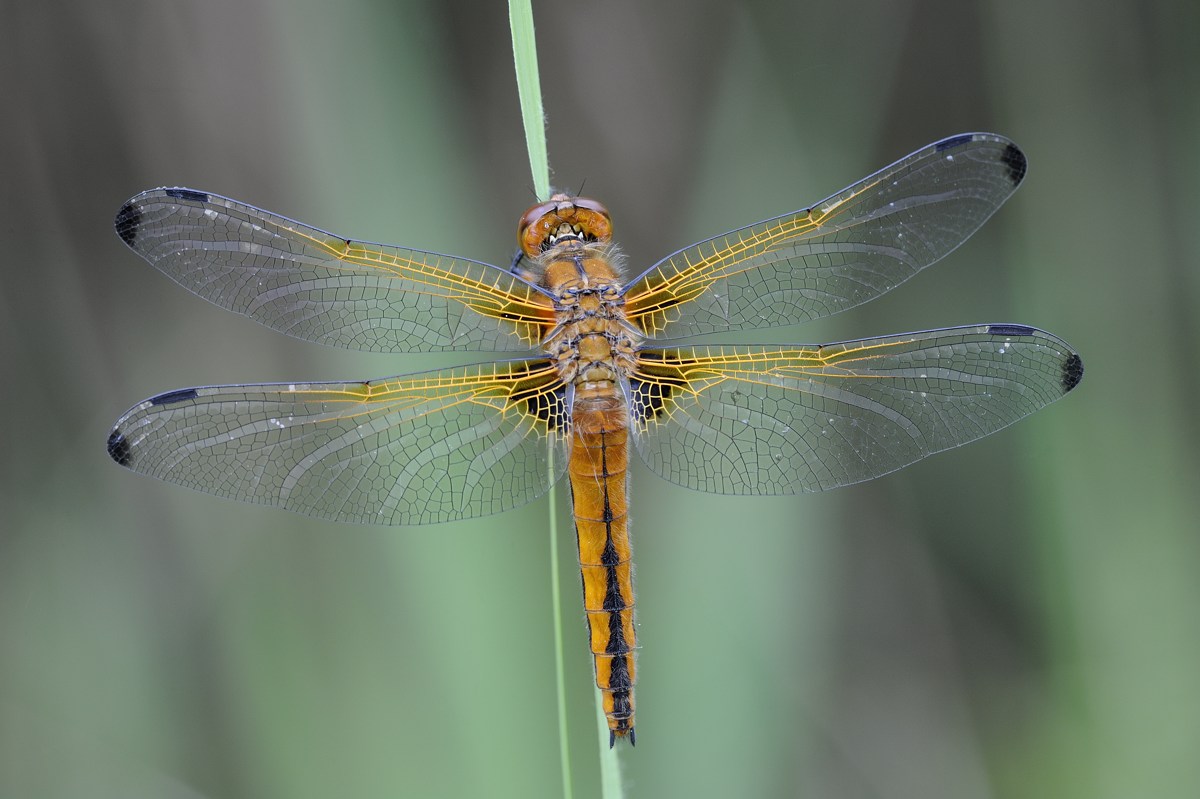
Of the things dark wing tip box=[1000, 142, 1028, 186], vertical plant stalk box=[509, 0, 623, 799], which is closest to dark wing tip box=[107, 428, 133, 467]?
vertical plant stalk box=[509, 0, 623, 799]

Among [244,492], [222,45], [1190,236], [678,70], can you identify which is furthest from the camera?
[678,70]

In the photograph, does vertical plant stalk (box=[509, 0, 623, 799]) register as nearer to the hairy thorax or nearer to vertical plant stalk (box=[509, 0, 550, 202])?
vertical plant stalk (box=[509, 0, 550, 202])

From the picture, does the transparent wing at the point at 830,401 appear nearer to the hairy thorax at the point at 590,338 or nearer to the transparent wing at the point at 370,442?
the hairy thorax at the point at 590,338

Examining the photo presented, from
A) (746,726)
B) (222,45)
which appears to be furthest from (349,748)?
(222,45)

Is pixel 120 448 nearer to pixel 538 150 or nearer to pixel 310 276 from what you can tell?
pixel 310 276

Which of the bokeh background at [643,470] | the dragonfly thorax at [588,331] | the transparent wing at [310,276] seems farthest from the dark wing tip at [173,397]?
the dragonfly thorax at [588,331]

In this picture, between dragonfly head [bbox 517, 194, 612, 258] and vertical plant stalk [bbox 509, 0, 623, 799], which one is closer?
vertical plant stalk [bbox 509, 0, 623, 799]

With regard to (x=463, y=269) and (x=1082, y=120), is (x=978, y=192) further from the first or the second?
(x=463, y=269)
